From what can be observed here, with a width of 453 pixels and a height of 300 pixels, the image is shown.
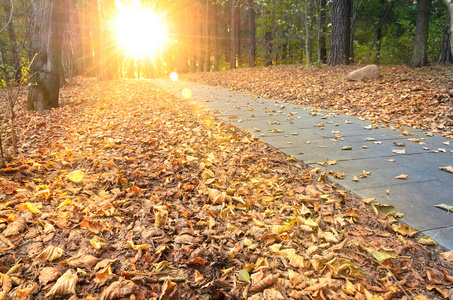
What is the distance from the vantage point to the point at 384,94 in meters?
6.59

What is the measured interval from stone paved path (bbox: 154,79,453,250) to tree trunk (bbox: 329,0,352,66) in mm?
5462

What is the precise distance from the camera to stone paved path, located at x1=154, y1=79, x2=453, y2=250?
232 centimetres

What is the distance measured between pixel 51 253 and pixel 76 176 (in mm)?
1322

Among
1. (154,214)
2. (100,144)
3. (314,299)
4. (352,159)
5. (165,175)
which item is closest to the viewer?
(314,299)

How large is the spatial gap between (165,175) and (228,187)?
0.72 meters

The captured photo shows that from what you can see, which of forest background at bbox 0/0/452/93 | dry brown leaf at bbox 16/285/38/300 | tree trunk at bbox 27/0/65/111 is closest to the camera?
dry brown leaf at bbox 16/285/38/300

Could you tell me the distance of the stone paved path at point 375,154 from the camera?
2.32 meters

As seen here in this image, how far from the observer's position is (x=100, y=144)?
4.20 metres

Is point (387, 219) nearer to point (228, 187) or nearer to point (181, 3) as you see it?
point (228, 187)

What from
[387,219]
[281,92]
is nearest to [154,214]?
[387,219]

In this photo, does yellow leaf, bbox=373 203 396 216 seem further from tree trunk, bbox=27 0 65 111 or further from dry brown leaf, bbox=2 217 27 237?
tree trunk, bbox=27 0 65 111

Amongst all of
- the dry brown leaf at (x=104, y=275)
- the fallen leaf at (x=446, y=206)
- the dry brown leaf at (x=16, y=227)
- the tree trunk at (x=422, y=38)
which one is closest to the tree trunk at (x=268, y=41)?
the tree trunk at (x=422, y=38)

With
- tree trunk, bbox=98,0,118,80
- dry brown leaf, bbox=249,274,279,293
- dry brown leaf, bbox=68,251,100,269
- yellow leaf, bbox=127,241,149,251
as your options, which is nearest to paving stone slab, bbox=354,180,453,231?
dry brown leaf, bbox=249,274,279,293

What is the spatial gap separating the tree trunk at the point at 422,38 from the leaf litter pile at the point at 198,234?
8.68 m
